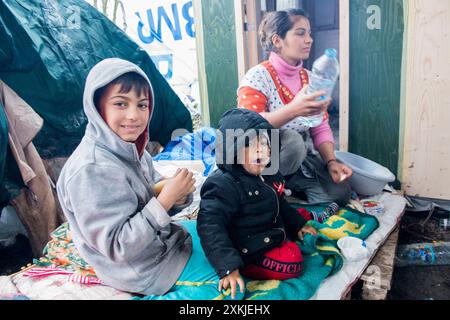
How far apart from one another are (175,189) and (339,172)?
136 centimetres

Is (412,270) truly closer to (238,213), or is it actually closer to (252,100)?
(238,213)

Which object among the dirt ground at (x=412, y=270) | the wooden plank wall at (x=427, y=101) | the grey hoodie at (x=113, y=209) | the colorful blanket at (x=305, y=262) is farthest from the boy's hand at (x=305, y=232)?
the wooden plank wall at (x=427, y=101)

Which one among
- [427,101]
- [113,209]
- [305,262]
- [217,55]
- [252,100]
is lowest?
[305,262]

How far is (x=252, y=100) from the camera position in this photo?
2.31 m

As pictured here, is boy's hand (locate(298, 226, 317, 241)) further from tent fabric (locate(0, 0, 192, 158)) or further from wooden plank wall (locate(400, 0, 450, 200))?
tent fabric (locate(0, 0, 192, 158))

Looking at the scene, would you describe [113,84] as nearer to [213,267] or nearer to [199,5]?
[213,267]

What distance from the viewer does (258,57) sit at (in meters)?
3.58

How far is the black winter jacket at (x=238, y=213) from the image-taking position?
1428mm

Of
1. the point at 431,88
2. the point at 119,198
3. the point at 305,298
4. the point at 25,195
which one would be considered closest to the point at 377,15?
the point at 431,88

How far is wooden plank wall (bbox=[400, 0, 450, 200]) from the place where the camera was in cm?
263

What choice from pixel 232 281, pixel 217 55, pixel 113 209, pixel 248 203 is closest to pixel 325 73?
pixel 248 203

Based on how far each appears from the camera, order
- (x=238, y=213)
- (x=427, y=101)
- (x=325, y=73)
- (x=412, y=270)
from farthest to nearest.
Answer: (x=427, y=101), (x=412, y=270), (x=325, y=73), (x=238, y=213)

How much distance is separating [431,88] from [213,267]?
224cm

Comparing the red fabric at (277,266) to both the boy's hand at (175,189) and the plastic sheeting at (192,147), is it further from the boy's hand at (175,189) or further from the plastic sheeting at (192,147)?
the plastic sheeting at (192,147)
